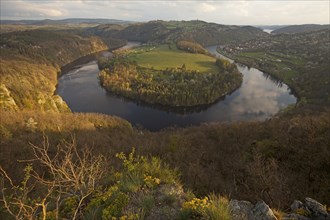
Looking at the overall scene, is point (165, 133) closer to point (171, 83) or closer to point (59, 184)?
point (171, 83)

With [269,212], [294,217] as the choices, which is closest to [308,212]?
[294,217]

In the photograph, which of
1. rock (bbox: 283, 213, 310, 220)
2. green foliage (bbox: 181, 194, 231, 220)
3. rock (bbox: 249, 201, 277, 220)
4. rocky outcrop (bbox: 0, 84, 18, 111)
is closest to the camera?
green foliage (bbox: 181, 194, 231, 220)

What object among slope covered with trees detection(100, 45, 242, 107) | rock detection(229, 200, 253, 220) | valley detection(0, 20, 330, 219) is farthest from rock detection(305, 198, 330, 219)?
slope covered with trees detection(100, 45, 242, 107)

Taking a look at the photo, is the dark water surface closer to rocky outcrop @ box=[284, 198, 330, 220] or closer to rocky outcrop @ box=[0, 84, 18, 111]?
rocky outcrop @ box=[0, 84, 18, 111]

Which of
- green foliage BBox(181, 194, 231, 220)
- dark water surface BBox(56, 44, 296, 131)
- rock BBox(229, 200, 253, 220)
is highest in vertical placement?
green foliage BBox(181, 194, 231, 220)

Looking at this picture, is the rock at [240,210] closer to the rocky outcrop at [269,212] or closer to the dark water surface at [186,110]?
the rocky outcrop at [269,212]

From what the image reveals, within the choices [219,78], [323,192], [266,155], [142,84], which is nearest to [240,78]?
[219,78]

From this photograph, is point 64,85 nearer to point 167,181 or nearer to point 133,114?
point 133,114
